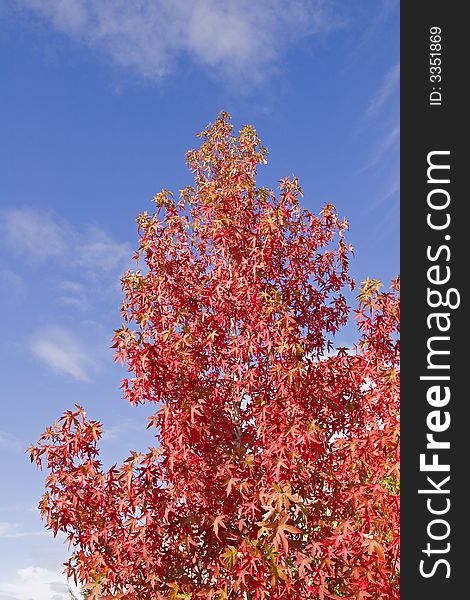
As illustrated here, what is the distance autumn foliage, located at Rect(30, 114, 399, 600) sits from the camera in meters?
7.69

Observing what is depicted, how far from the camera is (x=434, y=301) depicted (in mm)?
7348

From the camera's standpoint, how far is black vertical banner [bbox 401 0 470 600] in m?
6.93

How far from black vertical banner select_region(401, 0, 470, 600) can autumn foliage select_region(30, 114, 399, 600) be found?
47 cm

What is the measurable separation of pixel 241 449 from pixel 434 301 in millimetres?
3538

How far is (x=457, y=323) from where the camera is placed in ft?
23.6

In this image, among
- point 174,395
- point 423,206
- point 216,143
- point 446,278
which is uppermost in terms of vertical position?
point 216,143

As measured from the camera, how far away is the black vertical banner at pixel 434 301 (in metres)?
6.93

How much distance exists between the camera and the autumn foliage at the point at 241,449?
7.69 m

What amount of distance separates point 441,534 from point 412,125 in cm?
469

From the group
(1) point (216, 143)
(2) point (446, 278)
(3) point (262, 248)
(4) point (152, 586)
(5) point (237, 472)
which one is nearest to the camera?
(2) point (446, 278)

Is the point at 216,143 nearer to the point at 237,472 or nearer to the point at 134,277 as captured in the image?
the point at 134,277

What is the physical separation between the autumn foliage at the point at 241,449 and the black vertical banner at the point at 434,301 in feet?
1.54

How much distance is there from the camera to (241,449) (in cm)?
917

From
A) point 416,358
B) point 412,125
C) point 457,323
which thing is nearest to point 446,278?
point 457,323
